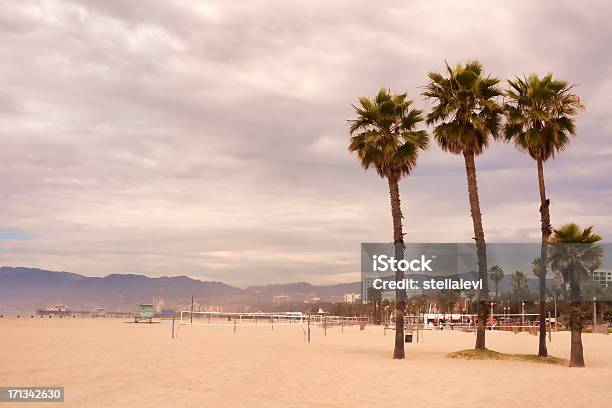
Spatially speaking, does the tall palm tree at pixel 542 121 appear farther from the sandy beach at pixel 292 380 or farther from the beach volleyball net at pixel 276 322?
the beach volleyball net at pixel 276 322

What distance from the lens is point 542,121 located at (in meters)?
31.9

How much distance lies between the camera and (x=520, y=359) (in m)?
30.7

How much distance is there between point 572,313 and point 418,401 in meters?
15.4

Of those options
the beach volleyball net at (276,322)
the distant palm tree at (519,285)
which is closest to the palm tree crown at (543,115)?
the beach volleyball net at (276,322)

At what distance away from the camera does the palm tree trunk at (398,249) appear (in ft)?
104

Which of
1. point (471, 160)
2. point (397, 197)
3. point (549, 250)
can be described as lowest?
point (549, 250)

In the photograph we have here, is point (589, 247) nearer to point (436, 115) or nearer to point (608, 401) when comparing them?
point (436, 115)

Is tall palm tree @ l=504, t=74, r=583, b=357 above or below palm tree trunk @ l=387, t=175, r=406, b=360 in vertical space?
above

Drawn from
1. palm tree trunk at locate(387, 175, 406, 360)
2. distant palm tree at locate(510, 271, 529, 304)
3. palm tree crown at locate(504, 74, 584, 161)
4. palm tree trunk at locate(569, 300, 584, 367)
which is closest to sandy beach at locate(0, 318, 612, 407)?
palm tree trunk at locate(569, 300, 584, 367)

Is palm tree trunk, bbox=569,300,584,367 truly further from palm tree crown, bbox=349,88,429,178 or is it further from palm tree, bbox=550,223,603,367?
palm tree crown, bbox=349,88,429,178

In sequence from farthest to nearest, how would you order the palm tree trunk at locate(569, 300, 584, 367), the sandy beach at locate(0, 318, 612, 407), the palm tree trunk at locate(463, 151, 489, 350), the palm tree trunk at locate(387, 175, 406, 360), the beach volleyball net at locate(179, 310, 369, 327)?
the beach volleyball net at locate(179, 310, 369, 327) < the palm tree trunk at locate(463, 151, 489, 350) < the palm tree trunk at locate(387, 175, 406, 360) < the palm tree trunk at locate(569, 300, 584, 367) < the sandy beach at locate(0, 318, 612, 407)

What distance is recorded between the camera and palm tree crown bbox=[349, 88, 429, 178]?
33.3 m

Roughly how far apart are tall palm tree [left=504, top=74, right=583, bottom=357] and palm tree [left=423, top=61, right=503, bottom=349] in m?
1.29

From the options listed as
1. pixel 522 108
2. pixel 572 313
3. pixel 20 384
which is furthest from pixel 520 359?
pixel 20 384
